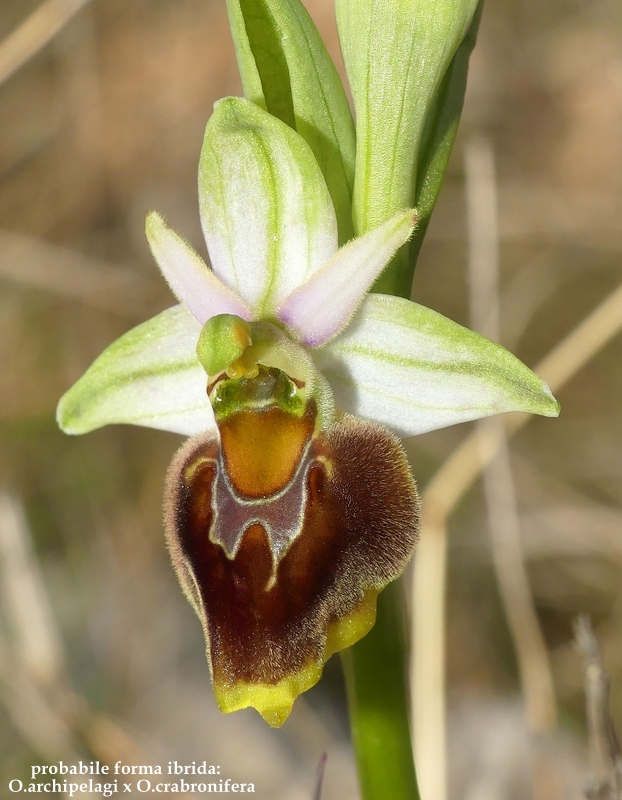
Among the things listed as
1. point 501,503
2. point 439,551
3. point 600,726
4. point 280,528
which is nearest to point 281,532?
point 280,528

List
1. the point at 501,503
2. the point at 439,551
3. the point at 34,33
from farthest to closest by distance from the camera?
the point at 34,33 < the point at 501,503 < the point at 439,551

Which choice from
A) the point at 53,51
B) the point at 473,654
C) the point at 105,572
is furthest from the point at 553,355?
the point at 53,51

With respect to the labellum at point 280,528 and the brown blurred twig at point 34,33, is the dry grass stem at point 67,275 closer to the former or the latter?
the brown blurred twig at point 34,33

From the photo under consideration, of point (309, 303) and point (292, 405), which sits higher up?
point (309, 303)

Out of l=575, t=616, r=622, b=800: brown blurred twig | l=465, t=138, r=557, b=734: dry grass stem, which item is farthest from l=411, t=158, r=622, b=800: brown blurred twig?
l=575, t=616, r=622, b=800: brown blurred twig

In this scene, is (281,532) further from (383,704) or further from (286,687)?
(383,704)

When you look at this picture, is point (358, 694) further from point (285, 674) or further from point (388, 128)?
point (388, 128)
